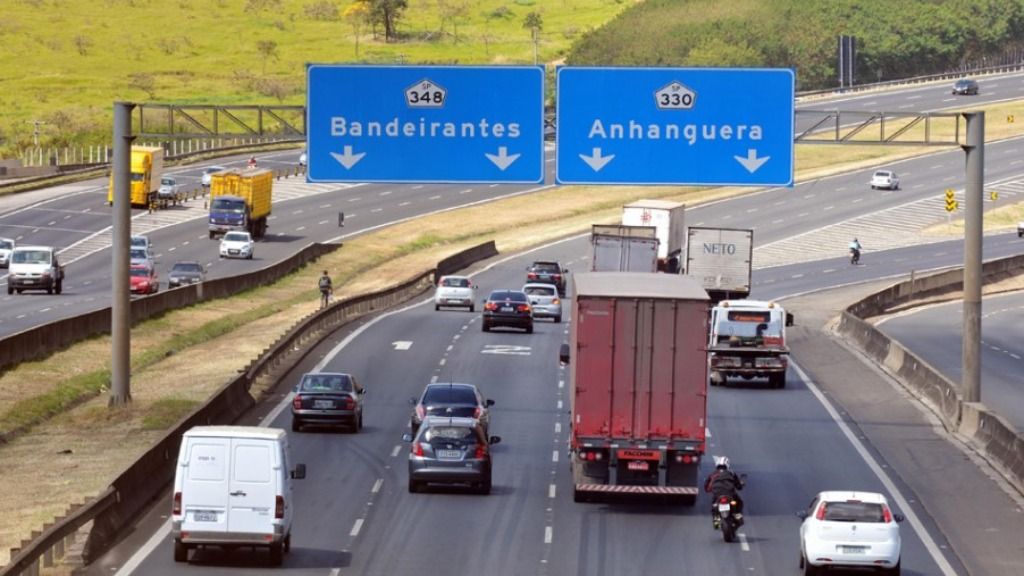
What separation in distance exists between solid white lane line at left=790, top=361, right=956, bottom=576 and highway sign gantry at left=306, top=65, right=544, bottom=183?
9776 millimetres

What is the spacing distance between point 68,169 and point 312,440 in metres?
98.0

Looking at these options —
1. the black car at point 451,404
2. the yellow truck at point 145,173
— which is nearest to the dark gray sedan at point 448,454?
the black car at point 451,404

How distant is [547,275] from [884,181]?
166 ft

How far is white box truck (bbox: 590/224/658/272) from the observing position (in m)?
70.6

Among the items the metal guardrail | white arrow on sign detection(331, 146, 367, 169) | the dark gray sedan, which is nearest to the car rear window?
the dark gray sedan

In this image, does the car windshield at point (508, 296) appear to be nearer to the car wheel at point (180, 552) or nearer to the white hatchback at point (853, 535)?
the car wheel at point (180, 552)

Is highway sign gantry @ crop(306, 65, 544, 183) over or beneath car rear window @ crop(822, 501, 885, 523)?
over

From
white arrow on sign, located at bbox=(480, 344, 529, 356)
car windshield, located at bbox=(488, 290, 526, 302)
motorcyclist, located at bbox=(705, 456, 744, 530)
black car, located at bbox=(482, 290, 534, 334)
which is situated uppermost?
car windshield, located at bbox=(488, 290, 526, 302)

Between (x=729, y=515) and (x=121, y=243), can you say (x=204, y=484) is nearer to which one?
Answer: (x=729, y=515)

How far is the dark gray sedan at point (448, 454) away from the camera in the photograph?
3519cm

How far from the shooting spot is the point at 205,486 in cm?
Answer: 2703

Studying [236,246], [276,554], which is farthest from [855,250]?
[276,554]

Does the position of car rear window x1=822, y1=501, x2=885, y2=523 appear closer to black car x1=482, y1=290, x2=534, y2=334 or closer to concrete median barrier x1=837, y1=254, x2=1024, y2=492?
concrete median barrier x1=837, y1=254, x2=1024, y2=492

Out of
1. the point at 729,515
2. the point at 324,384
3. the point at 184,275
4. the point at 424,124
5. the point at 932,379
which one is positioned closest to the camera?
the point at 729,515
